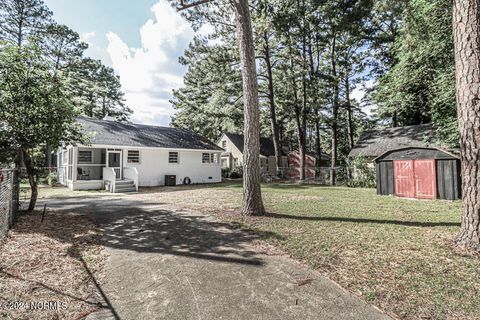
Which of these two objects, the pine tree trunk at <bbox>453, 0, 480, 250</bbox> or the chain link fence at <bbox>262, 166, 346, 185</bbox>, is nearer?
the pine tree trunk at <bbox>453, 0, 480, 250</bbox>

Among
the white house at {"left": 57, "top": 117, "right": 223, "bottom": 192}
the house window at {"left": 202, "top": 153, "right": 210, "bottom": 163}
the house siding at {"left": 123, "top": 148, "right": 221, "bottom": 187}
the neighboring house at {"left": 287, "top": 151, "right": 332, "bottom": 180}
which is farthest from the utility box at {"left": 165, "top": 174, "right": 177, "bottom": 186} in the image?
the neighboring house at {"left": 287, "top": 151, "right": 332, "bottom": 180}

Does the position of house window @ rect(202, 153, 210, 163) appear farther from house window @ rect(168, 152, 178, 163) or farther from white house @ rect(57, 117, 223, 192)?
house window @ rect(168, 152, 178, 163)

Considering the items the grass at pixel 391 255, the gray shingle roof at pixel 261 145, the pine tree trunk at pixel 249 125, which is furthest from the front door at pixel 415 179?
the gray shingle roof at pixel 261 145

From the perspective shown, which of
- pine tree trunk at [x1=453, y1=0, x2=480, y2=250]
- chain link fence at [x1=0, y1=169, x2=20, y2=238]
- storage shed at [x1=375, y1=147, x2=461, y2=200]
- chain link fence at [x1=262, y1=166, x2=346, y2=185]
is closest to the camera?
pine tree trunk at [x1=453, y1=0, x2=480, y2=250]

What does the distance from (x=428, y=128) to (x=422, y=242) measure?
698 inches

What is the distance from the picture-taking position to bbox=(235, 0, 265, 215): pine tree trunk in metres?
7.09

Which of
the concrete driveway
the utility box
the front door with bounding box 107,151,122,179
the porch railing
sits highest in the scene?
the front door with bounding box 107,151,122,179

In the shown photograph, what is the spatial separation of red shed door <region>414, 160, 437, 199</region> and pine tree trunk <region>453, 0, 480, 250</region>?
24.1ft

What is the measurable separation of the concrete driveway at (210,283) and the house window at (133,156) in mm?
11423

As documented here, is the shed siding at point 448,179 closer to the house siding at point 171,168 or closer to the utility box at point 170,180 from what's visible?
the house siding at point 171,168

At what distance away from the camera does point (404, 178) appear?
11.4 metres

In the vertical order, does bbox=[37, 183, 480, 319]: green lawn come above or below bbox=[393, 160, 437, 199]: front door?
below

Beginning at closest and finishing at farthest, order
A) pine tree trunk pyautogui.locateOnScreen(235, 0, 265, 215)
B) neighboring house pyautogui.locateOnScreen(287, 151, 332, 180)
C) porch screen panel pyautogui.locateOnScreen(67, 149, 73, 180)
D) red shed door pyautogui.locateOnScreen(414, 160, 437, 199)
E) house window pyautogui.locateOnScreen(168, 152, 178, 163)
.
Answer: pine tree trunk pyautogui.locateOnScreen(235, 0, 265, 215) → red shed door pyautogui.locateOnScreen(414, 160, 437, 199) → porch screen panel pyautogui.locateOnScreen(67, 149, 73, 180) → house window pyautogui.locateOnScreen(168, 152, 178, 163) → neighboring house pyautogui.locateOnScreen(287, 151, 332, 180)

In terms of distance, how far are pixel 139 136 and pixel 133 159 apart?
226 cm
